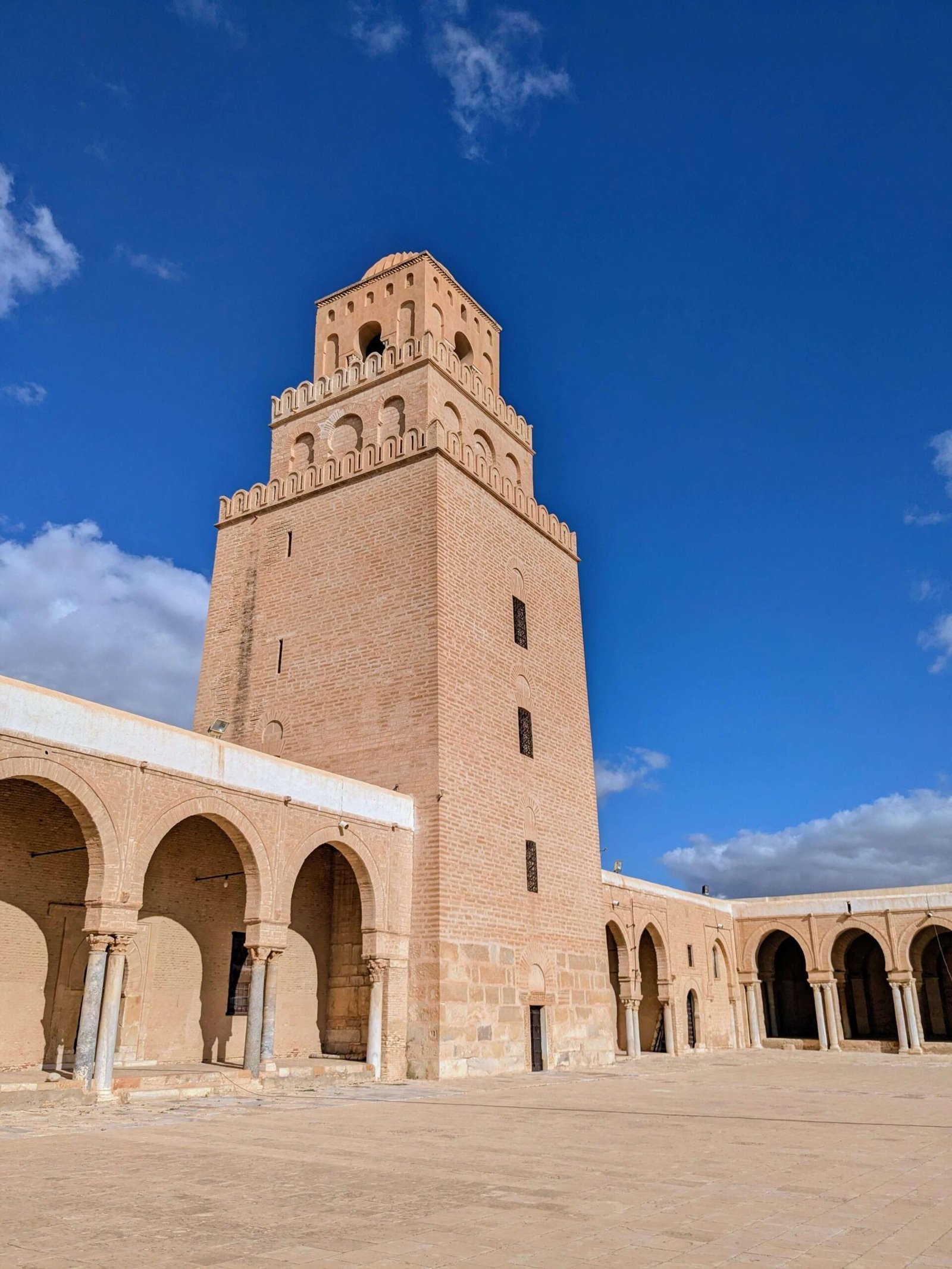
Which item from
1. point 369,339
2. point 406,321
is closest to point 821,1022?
point 406,321

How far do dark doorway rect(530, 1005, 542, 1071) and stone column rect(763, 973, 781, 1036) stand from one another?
17832mm

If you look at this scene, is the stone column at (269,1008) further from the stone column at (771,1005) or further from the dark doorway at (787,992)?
the stone column at (771,1005)

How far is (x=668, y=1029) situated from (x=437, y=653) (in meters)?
14.0

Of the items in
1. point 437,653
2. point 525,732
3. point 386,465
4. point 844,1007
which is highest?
point 386,465

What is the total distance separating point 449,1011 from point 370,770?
4200 mm

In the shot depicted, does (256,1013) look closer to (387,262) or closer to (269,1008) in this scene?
(269,1008)

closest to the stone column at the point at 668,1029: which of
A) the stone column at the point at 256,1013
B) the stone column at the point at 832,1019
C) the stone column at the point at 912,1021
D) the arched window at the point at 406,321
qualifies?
the stone column at the point at 832,1019

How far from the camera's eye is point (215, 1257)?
4223mm

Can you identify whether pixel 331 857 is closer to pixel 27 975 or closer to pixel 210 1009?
pixel 210 1009

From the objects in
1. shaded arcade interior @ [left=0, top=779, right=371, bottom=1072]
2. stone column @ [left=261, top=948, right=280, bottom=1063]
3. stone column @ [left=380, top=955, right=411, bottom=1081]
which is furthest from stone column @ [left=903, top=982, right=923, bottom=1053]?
stone column @ [left=261, top=948, right=280, bottom=1063]

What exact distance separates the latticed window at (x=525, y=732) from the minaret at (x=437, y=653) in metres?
0.05

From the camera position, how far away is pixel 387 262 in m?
23.0

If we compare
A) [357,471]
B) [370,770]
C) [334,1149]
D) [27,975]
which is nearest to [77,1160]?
[334,1149]

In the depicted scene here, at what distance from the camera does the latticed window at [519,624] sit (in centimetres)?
1969
